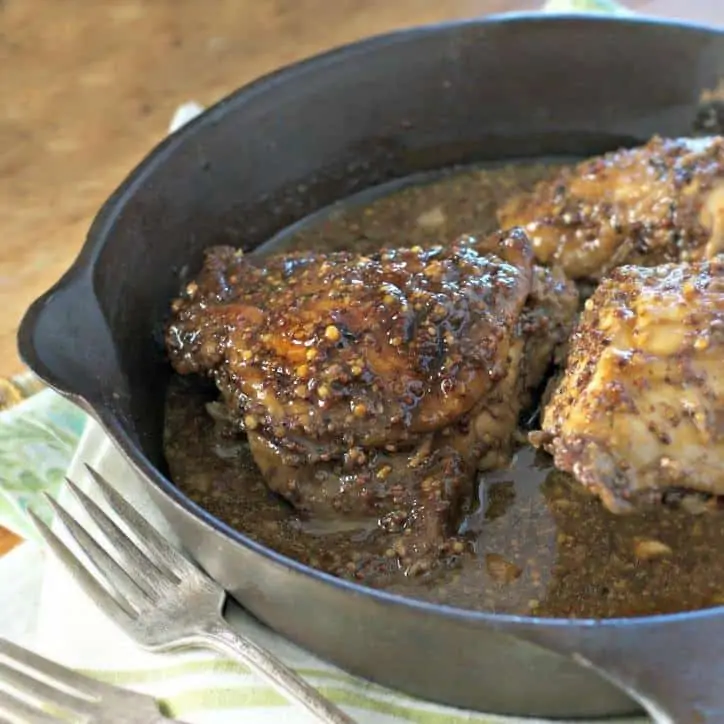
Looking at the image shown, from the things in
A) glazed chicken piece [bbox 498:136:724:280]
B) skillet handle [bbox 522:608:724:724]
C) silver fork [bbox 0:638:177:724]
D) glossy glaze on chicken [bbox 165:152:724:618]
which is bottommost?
silver fork [bbox 0:638:177:724]

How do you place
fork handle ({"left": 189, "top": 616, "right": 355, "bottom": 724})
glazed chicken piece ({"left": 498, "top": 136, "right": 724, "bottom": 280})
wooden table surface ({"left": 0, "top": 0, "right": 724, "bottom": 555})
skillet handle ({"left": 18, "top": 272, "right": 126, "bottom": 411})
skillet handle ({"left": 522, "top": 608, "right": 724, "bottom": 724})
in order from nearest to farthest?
skillet handle ({"left": 522, "top": 608, "right": 724, "bottom": 724})
fork handle ({"left": 189, "top": 616, "right": 355, "bottom": 724})
skillet handle ({"left": 18, "top": 272, "right": 126, "bottom": 411})
glazed chicken piece ({"left": 498, "top": 136, "right": 724, "bottom": 280})
wooden table surface ({"left": 0, "top": 0, "right": 724, "bottom": 555})

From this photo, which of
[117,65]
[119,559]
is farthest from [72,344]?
[117,65]

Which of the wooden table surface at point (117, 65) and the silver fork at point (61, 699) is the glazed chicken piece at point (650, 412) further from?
the wooden table surface at point (117, 65)

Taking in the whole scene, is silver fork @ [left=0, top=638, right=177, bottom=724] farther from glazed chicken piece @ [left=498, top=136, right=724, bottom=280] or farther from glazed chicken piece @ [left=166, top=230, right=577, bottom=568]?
glazed chicken piece @ [left=498, top=136, right=724, bottom=280]

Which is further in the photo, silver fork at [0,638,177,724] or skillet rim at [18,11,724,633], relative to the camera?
silver fork at [0,638,177,724]

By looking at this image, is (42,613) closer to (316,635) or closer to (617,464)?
(316,635)

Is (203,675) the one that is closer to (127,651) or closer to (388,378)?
(127,651)

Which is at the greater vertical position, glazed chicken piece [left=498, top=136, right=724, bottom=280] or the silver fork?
glazed chicken piece [left=498, top=136, right=724, bottom=280]

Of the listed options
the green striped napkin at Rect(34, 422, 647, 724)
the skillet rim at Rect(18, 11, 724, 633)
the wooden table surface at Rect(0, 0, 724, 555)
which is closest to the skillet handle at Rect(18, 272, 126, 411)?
the skillet rim at Rect(18, 11, 724, 633)
